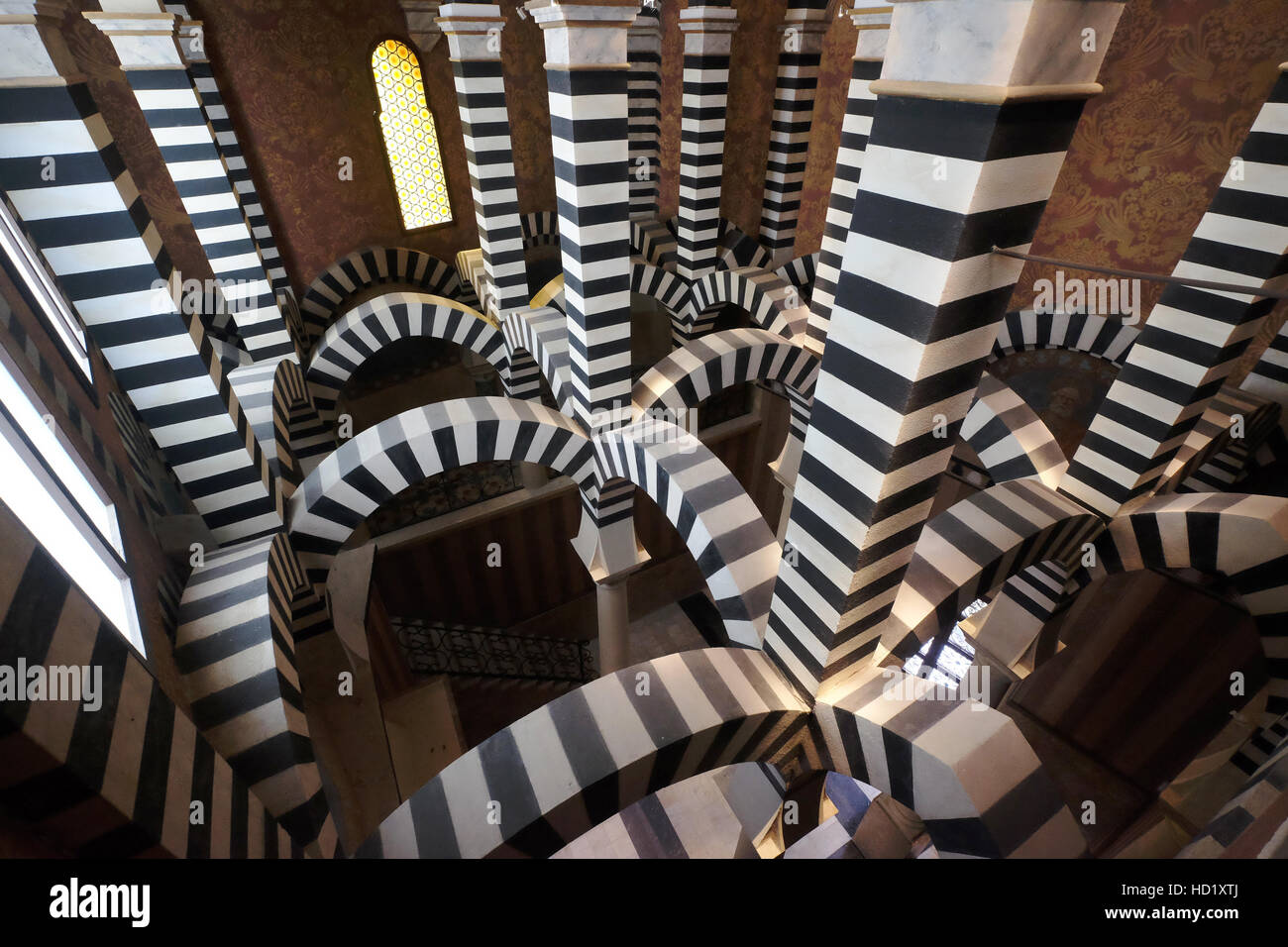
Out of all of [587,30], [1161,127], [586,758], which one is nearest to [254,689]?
[586,758]

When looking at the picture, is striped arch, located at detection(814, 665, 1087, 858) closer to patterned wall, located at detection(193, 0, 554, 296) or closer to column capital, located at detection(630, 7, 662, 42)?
patterned wall, located at detection(193, 0, 554, 296)

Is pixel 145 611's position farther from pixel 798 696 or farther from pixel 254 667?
pixel 798 696

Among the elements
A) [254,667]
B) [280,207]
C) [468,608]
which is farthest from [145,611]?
[280,207]

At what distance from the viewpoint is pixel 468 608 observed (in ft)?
20.1

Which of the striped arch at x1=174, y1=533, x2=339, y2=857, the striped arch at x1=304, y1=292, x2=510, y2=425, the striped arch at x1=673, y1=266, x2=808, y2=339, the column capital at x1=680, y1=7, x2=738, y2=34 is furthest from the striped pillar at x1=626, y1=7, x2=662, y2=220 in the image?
the striped arch at x1=174, y1=533, x2=339, y2=857

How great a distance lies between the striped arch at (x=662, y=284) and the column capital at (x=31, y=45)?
14.8 ft

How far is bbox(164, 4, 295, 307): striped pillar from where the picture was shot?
184 inches

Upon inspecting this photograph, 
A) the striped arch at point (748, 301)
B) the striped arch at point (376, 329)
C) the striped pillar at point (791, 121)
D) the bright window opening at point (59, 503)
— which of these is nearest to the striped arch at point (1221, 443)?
the striped arch at point (748, 301)

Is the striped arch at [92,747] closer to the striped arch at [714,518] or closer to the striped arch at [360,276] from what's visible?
the striped arch at [714,518]

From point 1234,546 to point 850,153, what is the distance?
318 centimetres

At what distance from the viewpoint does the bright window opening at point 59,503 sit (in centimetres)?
167

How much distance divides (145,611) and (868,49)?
15.4ft

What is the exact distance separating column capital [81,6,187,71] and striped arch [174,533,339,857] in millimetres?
3393

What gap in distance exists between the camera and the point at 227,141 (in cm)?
527
